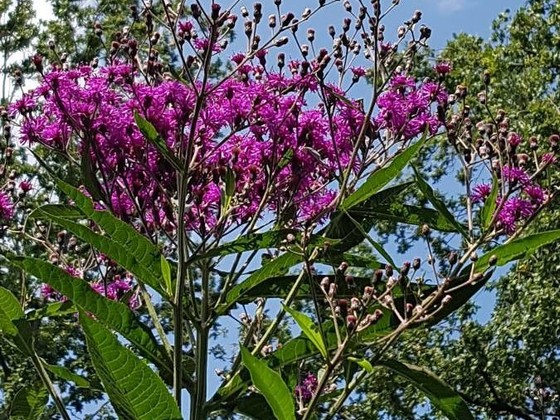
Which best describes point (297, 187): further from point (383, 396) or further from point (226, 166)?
point (383, 396)

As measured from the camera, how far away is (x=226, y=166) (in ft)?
8.20

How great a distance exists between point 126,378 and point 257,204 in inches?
36.9

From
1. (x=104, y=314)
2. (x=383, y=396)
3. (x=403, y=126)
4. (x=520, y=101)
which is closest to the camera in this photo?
(x=104, y=314)

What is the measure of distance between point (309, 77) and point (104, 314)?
99 centimetres

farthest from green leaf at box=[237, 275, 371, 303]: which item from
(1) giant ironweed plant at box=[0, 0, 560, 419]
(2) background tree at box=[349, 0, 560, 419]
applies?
(2) background tree at box=[349, 0, 560, 419]

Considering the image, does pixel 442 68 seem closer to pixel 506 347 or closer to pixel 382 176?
pixel 382 176

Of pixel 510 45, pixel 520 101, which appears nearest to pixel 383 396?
pixel 520 101

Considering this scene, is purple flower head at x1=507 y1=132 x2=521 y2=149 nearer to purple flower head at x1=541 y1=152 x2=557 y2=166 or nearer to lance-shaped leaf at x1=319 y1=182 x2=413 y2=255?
purple flower head at x1=541 y1=152 x2=557 y2=166

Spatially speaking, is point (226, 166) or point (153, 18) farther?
point (153, 18)

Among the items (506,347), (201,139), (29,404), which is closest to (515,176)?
(201,139)

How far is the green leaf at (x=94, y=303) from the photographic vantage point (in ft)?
6.89

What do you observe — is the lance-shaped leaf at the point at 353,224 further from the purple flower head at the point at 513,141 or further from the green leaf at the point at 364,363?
the green leaf at the point at 364,363

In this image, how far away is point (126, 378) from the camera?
5.86 ft

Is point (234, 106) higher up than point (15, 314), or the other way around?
point (234, 106)
